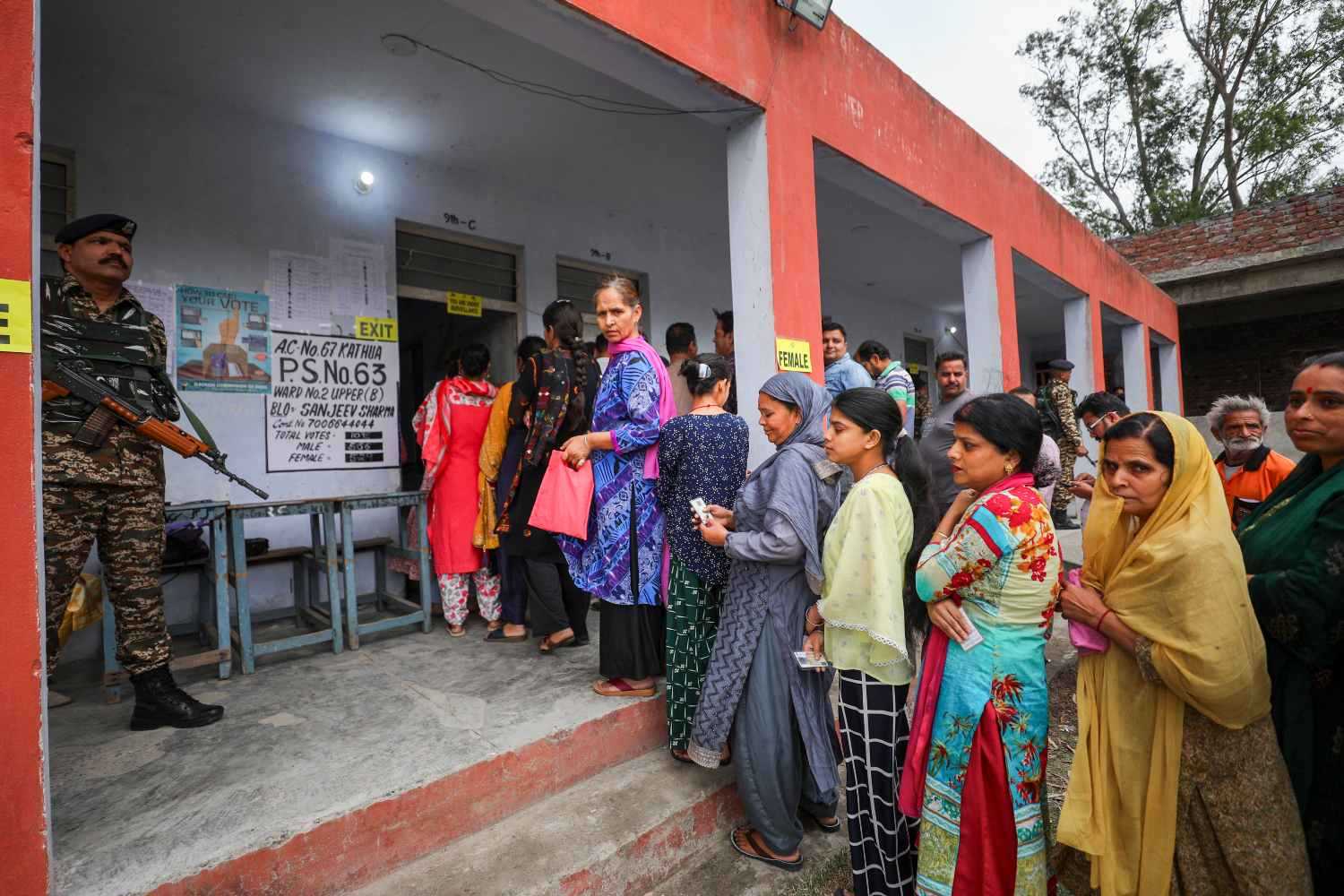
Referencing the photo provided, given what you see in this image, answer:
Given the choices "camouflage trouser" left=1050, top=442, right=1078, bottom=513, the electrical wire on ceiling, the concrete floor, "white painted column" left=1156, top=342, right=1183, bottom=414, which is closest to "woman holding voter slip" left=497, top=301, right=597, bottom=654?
the concrete floor

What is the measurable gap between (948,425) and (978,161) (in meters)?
3.24

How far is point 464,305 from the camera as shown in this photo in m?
4.95

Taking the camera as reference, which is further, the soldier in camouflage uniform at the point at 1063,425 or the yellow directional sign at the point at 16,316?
the soldier in camouflage uniform at the point at 1063,425

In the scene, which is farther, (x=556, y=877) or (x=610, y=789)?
(x=610, y=789)

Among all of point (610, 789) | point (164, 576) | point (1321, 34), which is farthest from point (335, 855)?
point (1321, 34)

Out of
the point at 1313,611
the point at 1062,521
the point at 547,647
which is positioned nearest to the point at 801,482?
the point at 1313,611

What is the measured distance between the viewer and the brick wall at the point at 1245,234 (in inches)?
409

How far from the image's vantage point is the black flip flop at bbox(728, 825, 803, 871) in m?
2.23

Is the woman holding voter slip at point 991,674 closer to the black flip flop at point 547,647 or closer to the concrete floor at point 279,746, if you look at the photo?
the concrete floor at point 279,746

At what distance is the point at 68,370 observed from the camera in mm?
2268

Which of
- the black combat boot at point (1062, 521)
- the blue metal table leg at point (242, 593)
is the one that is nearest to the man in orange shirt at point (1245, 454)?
the black combat boot at point (1062, 521)

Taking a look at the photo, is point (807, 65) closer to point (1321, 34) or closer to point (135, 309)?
point (135, 309)

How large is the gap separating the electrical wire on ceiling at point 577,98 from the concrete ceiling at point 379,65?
0.04 m

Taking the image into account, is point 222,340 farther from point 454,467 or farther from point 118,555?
point 118,555
